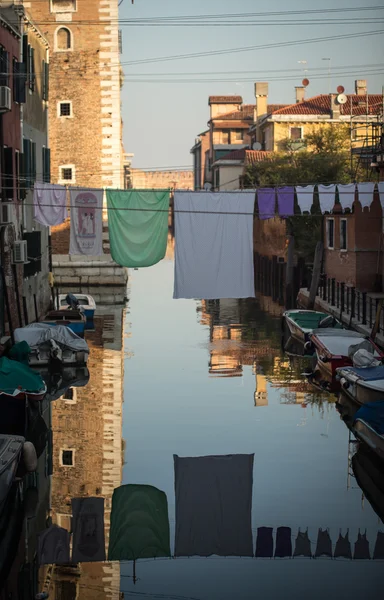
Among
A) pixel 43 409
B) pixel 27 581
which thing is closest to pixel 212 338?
pixel 43 409

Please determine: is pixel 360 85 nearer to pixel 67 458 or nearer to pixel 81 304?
pixel 81 304

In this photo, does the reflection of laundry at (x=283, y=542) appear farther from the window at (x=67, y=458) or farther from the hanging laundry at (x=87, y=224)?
the hanging laundry at (x=87, y=224)

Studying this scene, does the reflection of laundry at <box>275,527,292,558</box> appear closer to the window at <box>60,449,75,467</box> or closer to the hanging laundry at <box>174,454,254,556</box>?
the hanging laundry at <box>174,454,254,556</box>

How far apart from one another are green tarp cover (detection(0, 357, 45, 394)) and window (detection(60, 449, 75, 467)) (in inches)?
58.5

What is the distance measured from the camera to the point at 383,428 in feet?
55.4

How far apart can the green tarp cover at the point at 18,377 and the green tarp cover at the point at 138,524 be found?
386 cm

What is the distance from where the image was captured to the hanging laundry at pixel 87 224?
92.2 ft

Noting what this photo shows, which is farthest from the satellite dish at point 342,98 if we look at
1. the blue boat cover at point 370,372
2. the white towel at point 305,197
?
the blue boat cover at point 370,372

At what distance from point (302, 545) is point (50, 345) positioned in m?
13.7

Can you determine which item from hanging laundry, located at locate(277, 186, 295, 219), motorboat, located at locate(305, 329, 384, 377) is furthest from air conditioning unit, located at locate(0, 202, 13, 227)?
motorboat, located at locate(305, 329, 384, 377)

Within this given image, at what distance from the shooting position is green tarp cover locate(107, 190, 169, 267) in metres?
25.8

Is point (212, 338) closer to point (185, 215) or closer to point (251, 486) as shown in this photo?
point (185, 215)

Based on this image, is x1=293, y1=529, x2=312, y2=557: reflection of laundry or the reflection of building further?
x1=293, y1=529, x2=312, y2=557: reflection of laundry

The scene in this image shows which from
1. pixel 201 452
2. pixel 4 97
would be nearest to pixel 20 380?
pixel 201 452
